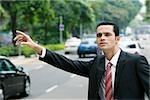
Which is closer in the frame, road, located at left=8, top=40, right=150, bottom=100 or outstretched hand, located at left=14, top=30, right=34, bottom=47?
outstretched hand, located at left=14, top=30, right=34, bottom=47

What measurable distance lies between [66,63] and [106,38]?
0.50 metres

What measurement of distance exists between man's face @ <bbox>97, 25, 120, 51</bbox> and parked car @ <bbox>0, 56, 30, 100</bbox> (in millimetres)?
9552

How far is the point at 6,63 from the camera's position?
48.3 feet

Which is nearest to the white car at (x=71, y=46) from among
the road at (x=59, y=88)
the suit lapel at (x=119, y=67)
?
the road at (x=59, y=88)

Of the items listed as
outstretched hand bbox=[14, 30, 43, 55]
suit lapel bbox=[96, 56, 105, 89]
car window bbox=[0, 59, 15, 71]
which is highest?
outstretched hand bbox=[14, 30, 43, 55]

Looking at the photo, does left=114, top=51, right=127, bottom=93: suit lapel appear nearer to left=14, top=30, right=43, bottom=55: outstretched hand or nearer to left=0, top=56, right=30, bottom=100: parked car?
left=14, top=30, right=43, bottom=55: outstretched hand

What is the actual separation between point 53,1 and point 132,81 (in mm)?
54807

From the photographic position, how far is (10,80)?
47.9 ft

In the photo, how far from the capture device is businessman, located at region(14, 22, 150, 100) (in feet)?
13.7

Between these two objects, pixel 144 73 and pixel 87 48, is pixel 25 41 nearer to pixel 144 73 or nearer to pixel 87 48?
pixel 144 73

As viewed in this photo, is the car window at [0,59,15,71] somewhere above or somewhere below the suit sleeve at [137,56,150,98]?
below

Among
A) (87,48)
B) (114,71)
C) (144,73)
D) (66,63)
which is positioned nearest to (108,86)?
(114,71)

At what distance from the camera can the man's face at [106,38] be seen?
4328 mm

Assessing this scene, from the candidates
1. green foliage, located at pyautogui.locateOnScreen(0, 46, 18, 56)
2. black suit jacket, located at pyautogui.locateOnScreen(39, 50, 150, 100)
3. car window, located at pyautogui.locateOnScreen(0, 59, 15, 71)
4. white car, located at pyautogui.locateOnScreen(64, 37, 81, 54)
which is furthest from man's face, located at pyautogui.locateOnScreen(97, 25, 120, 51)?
white car, located at pyautogui.locateOnScreen(64, 37, 81, 54)
